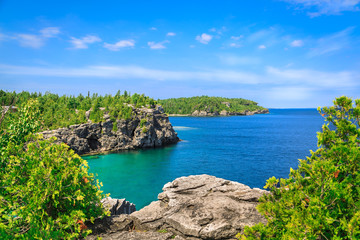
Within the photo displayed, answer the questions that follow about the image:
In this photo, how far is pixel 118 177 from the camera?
51.2m

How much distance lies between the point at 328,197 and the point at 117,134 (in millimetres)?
76557

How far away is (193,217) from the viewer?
617 inches

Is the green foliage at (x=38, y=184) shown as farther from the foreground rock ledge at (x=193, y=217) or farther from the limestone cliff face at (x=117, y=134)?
the limestone cliff face at (x=117, y=134)

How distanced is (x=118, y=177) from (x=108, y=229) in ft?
124

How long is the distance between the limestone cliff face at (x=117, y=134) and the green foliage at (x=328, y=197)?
72371mm

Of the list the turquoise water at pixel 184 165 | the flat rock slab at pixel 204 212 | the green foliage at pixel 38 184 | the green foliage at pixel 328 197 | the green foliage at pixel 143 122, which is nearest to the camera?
the green foliage at pixel 328 197

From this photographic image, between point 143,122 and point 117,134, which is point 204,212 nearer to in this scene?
point 143,122

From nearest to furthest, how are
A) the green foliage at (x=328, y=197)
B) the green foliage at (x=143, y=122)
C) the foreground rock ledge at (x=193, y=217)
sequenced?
the green foliage at (x=328, y=197) < the foreground rock ledge at (x=193, y=217) < the green foliage at (x=143, y=122)

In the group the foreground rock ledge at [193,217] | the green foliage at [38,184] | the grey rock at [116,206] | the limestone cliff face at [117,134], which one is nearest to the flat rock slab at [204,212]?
the foreground rock ledge at [193,217]

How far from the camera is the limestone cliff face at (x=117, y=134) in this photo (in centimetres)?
7269

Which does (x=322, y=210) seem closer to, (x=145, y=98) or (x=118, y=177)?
(x=118, y=177)

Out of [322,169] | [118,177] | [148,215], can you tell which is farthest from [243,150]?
[322,169]

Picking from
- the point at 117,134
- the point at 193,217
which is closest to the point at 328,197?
the point at 193,217

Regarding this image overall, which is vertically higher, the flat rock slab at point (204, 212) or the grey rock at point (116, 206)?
the flat rock slab at point (204, 212)
